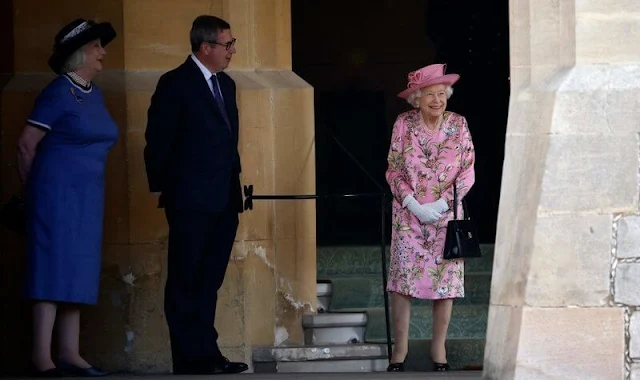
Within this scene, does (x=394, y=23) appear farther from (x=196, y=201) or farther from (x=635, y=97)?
(x=635, y=97)

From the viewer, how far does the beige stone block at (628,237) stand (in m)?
8.01

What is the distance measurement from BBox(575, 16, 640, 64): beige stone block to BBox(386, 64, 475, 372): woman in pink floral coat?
199cm

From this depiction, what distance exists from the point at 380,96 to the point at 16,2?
4.54 m

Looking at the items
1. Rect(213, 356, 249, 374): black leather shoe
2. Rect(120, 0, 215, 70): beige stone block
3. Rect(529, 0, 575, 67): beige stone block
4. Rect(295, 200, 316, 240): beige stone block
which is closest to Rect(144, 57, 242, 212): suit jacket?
Rect(213, 356, 249, 374): black leather shoe

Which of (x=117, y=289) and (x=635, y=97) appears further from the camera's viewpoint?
(x=117, y=289)

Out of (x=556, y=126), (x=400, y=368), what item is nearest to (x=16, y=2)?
(x=400, y=368)

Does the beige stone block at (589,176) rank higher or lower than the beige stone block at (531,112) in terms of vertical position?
lower

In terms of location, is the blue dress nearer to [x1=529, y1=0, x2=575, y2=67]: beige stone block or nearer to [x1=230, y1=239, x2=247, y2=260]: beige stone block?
[x1=230, y1=239, x2=247, y2=260]: beige stone block

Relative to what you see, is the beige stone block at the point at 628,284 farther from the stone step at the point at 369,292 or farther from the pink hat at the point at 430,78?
the stone step at the point at 369,292

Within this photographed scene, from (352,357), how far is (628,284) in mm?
3047

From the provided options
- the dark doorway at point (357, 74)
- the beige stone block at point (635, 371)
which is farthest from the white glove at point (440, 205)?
the dark doorway at point (357, 74)

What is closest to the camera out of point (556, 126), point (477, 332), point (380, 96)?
point (556, 126)

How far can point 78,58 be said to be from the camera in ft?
30.9

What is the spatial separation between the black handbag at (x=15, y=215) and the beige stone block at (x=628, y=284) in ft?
9.59
